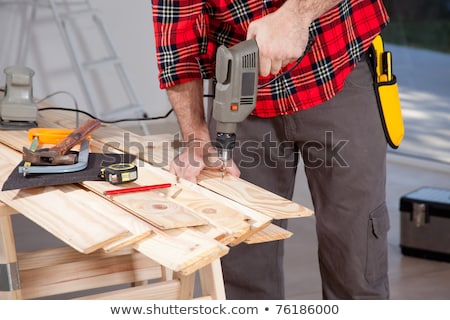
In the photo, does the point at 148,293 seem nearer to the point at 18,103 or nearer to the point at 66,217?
the point at 66,217

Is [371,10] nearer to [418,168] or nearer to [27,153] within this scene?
[27,153]

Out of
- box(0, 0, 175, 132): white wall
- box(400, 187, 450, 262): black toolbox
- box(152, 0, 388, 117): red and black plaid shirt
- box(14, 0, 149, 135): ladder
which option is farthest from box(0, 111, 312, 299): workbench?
box(0, 0, 175, 132): white wall

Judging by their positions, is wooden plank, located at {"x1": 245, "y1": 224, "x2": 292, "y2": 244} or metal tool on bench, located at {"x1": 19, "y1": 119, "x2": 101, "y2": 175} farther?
metal tool on bench, located at {"x1": 19, "y1": 119, "x2": 101, "y2": 175}

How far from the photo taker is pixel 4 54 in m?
6.07

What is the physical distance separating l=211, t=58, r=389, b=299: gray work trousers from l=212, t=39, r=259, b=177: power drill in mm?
342

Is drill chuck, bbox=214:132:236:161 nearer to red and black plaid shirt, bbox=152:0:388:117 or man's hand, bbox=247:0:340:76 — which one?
man's hand, bbox=247:0:340:76

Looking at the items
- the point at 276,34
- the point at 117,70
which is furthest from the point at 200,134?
the point at 117,70

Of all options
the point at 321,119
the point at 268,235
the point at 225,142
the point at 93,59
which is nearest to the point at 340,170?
the point at 321,119

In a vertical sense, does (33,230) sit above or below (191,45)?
below

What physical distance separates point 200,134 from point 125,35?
429 cm

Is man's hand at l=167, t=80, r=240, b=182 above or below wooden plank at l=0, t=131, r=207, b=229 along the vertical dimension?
above

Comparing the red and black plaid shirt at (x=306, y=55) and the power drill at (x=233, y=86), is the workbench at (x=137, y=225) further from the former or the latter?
the red and black plaid shirt at (x=306, y=55)

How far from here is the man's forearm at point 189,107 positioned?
7.45 ft

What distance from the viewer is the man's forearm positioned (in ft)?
7.45
